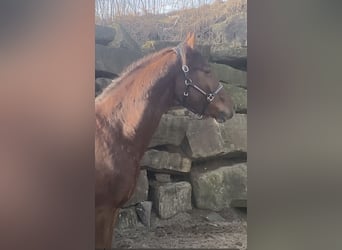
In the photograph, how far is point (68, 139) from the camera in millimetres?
2869

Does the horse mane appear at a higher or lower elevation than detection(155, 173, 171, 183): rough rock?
higher

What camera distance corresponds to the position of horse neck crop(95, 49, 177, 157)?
116 inches

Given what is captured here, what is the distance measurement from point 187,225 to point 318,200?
0.88 m

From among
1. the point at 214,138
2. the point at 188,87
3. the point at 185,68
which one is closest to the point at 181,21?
the point at 185,68

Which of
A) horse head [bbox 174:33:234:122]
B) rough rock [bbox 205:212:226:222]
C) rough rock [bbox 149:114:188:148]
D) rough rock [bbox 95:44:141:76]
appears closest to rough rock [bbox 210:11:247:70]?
horse head [bbox 174:33:234:122]

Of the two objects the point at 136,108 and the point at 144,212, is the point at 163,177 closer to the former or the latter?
the point at 144,212

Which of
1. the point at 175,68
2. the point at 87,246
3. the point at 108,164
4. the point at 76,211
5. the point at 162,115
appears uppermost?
the point at 175,68

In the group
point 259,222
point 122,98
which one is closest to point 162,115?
point 122,98

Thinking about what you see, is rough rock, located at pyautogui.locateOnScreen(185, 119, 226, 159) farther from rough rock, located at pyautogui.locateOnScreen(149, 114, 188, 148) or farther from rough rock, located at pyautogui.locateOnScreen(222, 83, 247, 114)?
rough rock, located at pyautogui.locateOnScreen(222, 83, 247, 114)

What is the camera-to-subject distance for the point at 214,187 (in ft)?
9.74

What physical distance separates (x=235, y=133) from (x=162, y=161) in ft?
1.64

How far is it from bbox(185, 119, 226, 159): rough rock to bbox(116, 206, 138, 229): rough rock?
20.4 inches

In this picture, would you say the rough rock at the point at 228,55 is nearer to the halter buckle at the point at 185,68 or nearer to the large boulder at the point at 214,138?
the halter buckle at the point at 185,68

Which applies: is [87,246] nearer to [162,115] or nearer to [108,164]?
[108,164]
